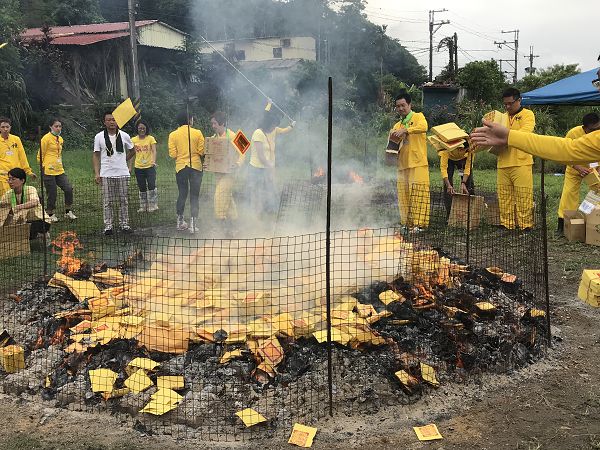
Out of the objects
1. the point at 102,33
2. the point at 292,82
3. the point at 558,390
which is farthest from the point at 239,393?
the point at 102,33

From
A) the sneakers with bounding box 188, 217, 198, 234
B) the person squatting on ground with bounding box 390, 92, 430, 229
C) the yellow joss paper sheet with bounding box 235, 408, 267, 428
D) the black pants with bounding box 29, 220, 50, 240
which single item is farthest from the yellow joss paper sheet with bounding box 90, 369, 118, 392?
the person squatting on ground with bounding box 390, 92, 430, 229

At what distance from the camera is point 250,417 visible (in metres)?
3.86

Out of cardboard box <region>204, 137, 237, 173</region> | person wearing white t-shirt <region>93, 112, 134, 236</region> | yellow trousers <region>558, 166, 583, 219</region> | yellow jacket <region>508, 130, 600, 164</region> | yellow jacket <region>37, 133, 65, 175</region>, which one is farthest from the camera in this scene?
yellow jacket <region>37, 133, 65, 175</region>

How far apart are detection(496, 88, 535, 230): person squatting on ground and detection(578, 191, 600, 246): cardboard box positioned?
0.79 m

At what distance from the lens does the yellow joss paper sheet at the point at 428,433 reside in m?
3.75

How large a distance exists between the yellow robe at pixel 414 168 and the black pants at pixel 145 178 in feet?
15.2

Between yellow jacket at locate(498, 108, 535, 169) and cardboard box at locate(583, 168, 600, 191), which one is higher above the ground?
yellow jacket at locate(498, 108, 535, 169)

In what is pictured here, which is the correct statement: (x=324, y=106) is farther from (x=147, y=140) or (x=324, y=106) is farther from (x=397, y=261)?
(x=397, y=261)

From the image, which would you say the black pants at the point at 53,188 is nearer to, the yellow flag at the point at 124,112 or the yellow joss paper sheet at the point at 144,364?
the yellow flag at the point at 124,112

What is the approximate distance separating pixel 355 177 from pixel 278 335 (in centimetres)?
773

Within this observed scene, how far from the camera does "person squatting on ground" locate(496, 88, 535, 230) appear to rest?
8562 millimetres

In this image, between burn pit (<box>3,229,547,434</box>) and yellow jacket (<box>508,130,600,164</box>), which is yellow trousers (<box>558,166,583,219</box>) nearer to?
burn pit (<box>3,229,547,434</box>)

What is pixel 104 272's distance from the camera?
6.27 meters

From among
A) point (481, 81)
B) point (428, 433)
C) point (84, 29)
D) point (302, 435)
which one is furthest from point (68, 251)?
point (481, 81)
